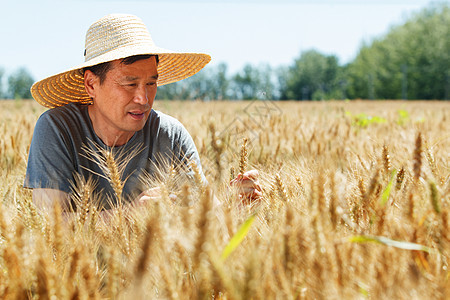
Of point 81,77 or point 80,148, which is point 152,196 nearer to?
point 80,148

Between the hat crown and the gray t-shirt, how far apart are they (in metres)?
0.35

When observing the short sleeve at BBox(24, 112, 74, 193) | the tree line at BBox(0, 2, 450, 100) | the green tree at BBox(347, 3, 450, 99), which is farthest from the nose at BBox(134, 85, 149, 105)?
the green tree at BBox(347, 3, 450, 99)

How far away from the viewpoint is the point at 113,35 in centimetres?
187

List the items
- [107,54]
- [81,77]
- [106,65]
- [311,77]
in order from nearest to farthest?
[107,54] < [106,65] < [81,77] < [311,77]

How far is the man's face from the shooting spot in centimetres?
178

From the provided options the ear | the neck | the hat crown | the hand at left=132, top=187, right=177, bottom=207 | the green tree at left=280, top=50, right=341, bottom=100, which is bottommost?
the hand at left=132, top=187, right=177, bottom=207

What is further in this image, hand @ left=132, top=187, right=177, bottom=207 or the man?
the man

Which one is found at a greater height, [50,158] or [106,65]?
[106,65]

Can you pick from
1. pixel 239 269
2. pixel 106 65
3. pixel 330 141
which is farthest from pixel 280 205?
pixel 330 141

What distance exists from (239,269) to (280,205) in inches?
17.9

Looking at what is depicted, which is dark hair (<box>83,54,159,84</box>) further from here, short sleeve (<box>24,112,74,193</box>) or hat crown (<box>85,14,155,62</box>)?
short sleeve (<box>24,112,74,193</box>)

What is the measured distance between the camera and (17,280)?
0.66m

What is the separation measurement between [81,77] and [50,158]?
58 centimetres

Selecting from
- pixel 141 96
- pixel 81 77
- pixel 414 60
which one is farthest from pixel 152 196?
pixel 414 60
